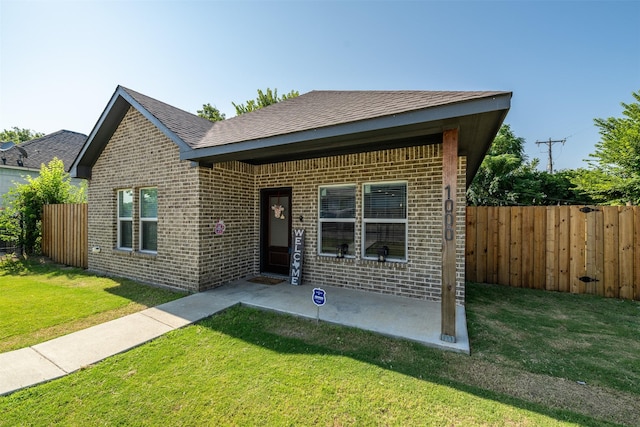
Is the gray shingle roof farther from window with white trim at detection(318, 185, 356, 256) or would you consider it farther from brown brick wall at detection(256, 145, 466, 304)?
window with white trim at detection(318, 185, 356, 256)

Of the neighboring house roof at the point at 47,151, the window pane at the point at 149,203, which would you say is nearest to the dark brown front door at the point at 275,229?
the window pane at the point at 149,203

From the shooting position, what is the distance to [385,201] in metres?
5.70

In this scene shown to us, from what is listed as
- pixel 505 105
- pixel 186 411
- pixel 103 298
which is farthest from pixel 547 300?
pixel 103 298

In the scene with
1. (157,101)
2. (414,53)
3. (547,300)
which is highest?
(414,53)

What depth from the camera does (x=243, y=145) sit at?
15.9 ft

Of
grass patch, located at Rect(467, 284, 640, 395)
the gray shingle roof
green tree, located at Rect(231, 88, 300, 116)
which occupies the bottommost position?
grass patch, located at Rect(467, 284, 640, 395)

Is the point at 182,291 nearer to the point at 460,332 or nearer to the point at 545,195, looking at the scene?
the point at 460,332

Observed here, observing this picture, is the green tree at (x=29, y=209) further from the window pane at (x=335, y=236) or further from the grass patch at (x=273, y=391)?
the window pane at (x=335, y=236)

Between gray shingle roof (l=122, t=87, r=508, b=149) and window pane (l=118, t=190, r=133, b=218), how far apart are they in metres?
2.42

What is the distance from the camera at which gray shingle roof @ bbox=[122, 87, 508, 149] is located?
3666mm

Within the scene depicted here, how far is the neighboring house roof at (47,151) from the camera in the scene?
14479mm

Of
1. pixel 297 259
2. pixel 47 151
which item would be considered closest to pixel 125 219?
pixel 297 259

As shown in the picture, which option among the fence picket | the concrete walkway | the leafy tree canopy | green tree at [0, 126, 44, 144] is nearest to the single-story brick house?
the concrete walkway

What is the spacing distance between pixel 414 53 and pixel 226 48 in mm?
5641
